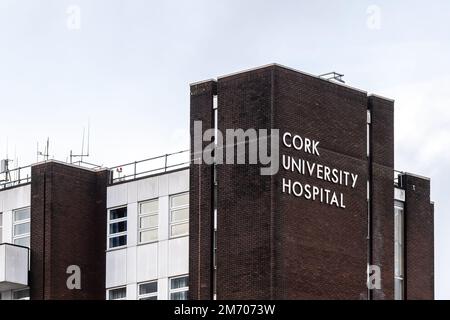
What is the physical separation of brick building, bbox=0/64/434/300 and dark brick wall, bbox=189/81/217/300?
0.12 feet

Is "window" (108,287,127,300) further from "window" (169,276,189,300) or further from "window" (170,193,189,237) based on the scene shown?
"window" (170,193,189,237)

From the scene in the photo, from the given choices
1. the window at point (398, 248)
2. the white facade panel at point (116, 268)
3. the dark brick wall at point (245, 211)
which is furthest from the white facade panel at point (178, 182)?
the window at point (398, 248)

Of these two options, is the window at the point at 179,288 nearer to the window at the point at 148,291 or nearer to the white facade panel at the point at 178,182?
the window at the point at 148,291

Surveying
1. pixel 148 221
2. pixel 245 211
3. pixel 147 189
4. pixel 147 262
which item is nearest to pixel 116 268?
pixel 147 262

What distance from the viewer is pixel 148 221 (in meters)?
75.2

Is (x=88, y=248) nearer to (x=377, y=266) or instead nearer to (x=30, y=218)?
(x=30, y=218)

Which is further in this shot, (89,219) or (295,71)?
(89,219)

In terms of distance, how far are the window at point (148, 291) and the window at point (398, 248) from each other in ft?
31.1

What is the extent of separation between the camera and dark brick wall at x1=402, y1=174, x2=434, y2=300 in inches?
3017
